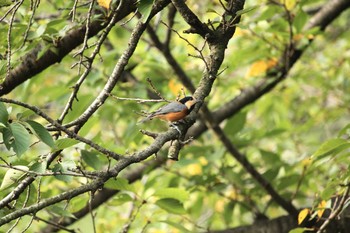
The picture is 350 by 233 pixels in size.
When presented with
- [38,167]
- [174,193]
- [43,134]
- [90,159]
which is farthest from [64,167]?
[174,193]

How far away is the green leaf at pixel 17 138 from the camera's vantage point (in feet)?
6.09

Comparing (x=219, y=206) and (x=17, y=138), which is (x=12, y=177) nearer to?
(x=17, y=138)

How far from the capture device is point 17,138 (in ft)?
6.10

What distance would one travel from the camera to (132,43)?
2266 millimetres

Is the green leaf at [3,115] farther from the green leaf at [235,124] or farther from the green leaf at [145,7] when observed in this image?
the green leaf at [235,124]

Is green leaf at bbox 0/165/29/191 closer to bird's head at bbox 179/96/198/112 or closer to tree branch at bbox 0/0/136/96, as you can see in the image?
bird's head at bbox 179/96/198/112

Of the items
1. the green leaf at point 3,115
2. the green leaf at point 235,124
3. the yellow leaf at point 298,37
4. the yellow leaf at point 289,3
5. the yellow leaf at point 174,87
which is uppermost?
the yellow leaf at point 174,87

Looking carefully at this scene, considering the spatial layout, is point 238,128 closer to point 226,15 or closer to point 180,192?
point 180,192

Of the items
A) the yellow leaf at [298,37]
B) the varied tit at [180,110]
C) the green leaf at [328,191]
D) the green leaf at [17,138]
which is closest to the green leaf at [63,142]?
the green leaf at [17,138]

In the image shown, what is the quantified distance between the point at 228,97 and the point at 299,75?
880 mm

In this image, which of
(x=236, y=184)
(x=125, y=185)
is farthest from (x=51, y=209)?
(x=236, y=184)

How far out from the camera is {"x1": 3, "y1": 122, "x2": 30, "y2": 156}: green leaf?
73.0 inches

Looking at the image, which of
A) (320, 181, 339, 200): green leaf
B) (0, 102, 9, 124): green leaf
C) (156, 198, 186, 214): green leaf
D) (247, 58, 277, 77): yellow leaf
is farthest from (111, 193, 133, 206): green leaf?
(247, 58, 277, 77): yellow leaf

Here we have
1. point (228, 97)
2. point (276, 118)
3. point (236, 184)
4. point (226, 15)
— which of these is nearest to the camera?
point (226, 15)
